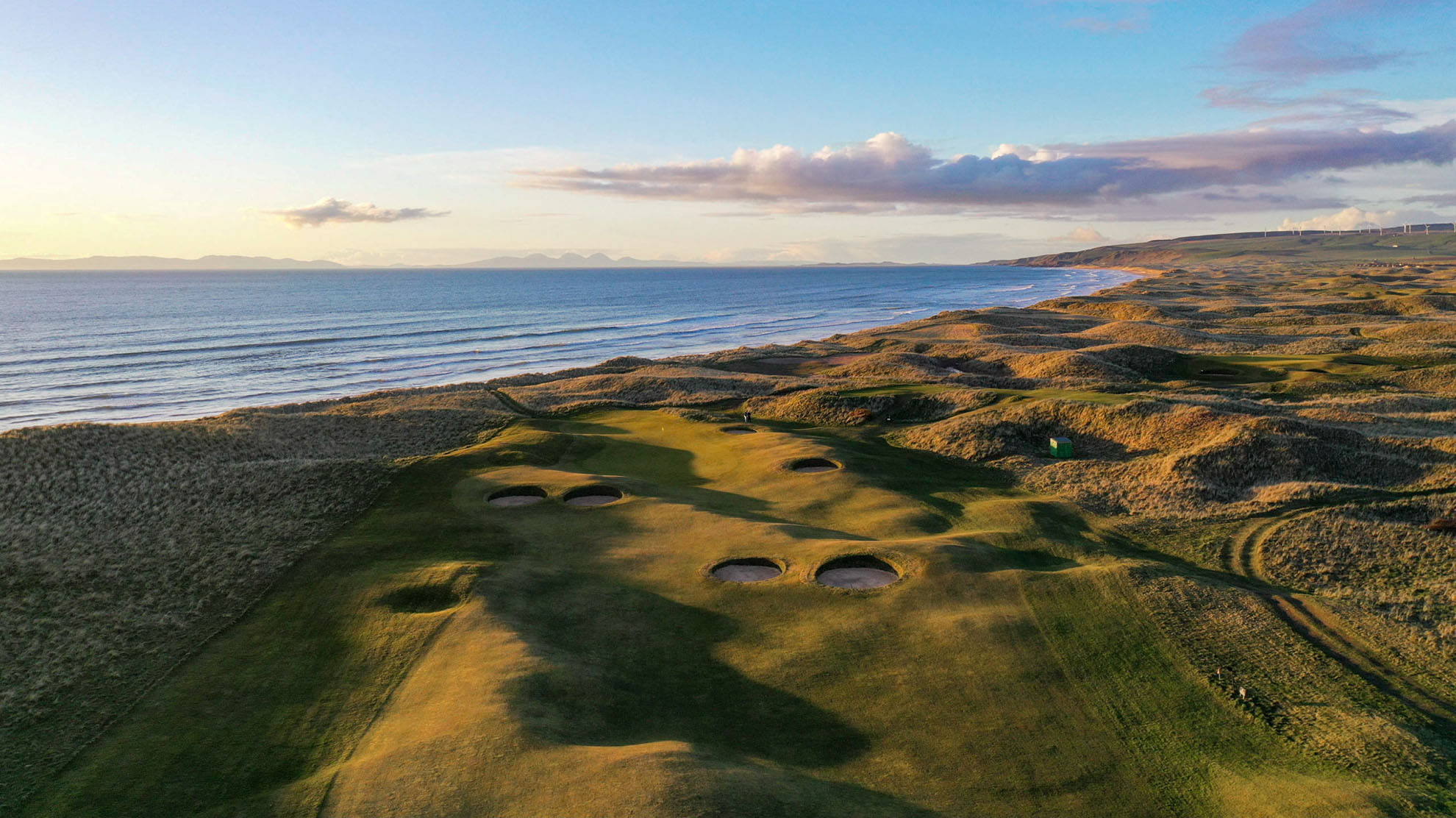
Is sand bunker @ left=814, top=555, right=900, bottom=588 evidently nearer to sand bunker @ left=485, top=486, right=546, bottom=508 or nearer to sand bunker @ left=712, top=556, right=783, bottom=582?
sand bunker @ left=712, top=556, right=783, bottom=582

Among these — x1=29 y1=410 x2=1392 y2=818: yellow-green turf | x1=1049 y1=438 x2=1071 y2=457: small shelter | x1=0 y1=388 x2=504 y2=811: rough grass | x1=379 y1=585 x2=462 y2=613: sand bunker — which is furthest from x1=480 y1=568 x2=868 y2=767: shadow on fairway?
x1=1049 y1=438 x2=1071 y2=457: small shelter

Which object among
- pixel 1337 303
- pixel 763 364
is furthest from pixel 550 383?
pixel 1337 303

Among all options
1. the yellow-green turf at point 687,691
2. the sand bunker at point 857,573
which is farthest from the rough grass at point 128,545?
the sand bunker at point 857,573

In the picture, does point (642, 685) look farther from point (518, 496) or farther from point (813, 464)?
point (813, 464)

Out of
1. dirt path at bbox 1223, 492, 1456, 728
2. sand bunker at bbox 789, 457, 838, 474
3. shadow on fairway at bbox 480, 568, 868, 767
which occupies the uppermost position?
sand bunker at bbox 789, 457, 838, 474

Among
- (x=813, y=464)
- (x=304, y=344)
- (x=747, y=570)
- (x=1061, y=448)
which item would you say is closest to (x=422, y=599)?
(x=747, y=570)
